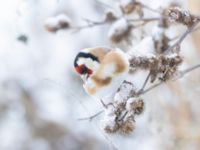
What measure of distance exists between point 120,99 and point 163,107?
95 centimetres

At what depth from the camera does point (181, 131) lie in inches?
66.1

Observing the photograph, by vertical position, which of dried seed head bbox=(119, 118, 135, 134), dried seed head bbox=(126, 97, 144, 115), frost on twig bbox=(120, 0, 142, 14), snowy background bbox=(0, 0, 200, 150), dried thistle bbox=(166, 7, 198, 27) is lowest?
snowy background bbox=(0, 0, 200, 150)

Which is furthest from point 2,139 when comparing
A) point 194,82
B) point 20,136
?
point 194,82

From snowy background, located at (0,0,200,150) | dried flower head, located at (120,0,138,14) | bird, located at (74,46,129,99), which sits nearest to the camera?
bird, located at (74,46,129,99)

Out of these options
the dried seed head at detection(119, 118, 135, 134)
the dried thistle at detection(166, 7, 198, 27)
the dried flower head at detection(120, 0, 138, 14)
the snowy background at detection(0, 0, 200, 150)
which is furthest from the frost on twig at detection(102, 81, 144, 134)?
the snowy background at detection(0, 0, 200, 150)

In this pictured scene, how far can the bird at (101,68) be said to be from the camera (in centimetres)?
81

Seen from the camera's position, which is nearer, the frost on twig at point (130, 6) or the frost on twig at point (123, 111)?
the frost on twig at point (123, 111)

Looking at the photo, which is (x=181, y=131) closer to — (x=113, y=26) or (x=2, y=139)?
(x=113, y=26)

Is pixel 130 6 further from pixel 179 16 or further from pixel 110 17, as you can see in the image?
pixel 179 16

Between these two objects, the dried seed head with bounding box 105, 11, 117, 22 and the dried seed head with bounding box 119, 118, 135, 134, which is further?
the dried seed head with bounding box 105, 11, 117, 22

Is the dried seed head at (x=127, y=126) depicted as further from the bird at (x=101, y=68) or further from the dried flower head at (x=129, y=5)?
the dried flower head at (x=129, y=5)

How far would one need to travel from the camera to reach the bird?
0.81 m

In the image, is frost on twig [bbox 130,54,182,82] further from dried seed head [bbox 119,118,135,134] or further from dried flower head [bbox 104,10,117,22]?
dried flower head [bbox 104,10,117,22]

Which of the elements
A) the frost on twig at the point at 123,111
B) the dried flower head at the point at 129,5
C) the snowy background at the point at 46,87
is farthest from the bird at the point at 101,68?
the snowy background at the point at 46,87
